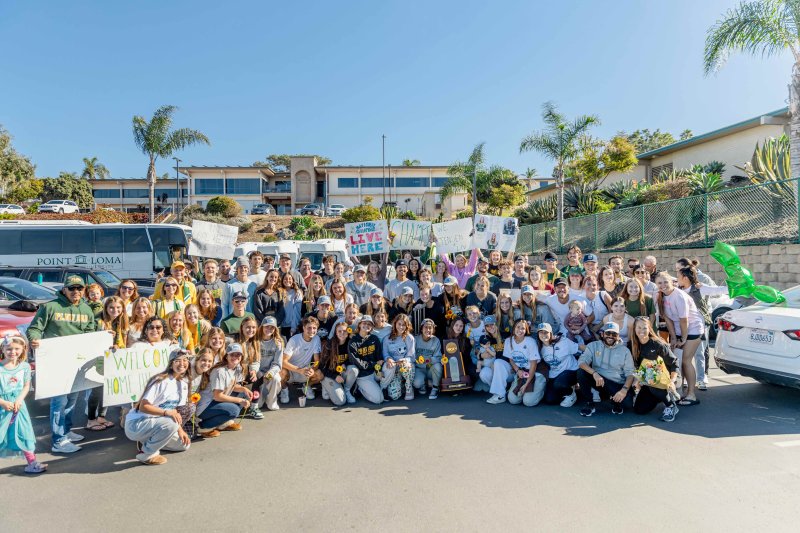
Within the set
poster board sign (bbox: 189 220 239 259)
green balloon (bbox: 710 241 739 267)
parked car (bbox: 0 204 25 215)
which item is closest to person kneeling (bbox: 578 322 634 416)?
green balloon (bbox: 710 241 739 267)

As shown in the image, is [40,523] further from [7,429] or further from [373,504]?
[373,504]

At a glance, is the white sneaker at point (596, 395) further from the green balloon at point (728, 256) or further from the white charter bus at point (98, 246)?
the white charter bus at point (98, 246)

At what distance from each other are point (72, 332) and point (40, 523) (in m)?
2.28

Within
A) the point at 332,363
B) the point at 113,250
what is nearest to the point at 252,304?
the point at 332,363

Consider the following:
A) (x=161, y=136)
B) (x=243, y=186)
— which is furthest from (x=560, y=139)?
(x=243, y=186)

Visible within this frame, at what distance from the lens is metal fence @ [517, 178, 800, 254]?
1086 centimetres

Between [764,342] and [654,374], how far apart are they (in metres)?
1.47

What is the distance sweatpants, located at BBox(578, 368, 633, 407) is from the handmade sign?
232 cm

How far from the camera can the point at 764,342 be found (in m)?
5.88

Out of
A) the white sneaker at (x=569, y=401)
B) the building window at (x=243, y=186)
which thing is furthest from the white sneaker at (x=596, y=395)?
the building window at (x=243, y=186)

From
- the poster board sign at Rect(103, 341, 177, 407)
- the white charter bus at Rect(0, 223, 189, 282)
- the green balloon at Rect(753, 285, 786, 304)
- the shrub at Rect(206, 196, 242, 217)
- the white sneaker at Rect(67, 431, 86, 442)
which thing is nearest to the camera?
the poster board sign at Rect(103, 341, 177, 407)

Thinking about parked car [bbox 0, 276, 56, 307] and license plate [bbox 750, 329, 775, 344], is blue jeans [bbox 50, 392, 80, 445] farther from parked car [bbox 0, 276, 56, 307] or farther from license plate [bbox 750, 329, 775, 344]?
license plate [bbox 750, 329, 775, 344]

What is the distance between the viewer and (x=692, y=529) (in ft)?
11.0

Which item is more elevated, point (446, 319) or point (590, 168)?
point (590, 168)
